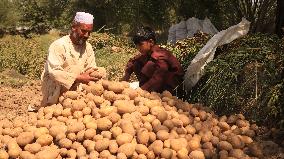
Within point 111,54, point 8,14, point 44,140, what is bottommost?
point 8,14

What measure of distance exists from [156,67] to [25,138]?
1547 mm

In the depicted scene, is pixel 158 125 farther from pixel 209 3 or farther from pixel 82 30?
pixel 209 3

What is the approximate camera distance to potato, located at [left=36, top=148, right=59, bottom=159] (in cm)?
315

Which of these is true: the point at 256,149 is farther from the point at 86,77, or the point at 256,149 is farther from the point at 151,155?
the point at 86,77

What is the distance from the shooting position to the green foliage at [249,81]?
3.73 metres

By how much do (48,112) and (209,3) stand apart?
43.4 feet

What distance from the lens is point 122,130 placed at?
334 cm

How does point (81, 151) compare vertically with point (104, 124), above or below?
below

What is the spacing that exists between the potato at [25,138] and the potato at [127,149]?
72 centimetres

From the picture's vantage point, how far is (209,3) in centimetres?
1611

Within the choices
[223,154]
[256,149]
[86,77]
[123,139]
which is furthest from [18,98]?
[256,149]

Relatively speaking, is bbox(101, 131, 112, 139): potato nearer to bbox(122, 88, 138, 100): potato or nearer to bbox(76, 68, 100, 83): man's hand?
bbox(122, 88, 138, 100): potato

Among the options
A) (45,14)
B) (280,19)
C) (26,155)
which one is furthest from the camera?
(45,14)

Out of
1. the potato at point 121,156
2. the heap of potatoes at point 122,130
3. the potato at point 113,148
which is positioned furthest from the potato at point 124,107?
the potato at point 121,156
